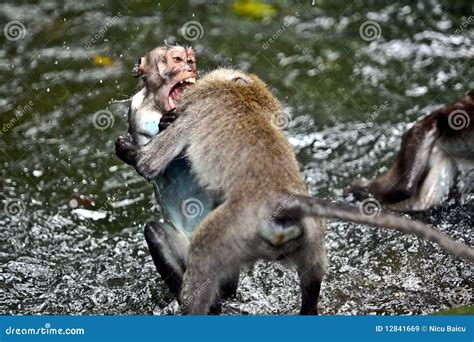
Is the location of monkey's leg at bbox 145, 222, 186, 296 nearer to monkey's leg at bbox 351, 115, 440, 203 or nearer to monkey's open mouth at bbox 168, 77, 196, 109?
monkey's open mouth at bbox 168, 77, 196, 109

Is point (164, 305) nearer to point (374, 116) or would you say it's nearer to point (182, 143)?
point (182, 143)

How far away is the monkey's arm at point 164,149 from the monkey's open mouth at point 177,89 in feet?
1.89

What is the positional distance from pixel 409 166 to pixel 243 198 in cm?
336

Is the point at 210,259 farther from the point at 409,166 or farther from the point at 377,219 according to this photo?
the point at 409,166

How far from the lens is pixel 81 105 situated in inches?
420

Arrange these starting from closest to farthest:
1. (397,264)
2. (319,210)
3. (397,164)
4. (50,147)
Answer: (319,210)
(397,264)
(397,164)
(50,147)

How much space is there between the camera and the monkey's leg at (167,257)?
7.06m

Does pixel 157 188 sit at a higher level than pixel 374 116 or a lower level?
higher

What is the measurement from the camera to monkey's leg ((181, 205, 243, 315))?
237 inches

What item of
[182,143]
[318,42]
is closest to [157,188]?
[182,143]

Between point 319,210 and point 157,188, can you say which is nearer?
point 319,210

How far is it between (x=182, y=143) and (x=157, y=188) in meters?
0.75

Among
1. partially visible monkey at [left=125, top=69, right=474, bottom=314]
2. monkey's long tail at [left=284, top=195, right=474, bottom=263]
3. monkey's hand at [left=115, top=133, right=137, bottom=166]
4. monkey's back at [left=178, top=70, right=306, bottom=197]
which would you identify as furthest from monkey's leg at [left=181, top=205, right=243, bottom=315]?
monkey's hand at [left=115, top=133, right=137, bottom=166]

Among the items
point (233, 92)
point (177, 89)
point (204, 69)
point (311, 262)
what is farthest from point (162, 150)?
point (204, 69)
